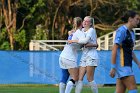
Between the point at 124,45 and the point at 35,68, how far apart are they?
1248cm

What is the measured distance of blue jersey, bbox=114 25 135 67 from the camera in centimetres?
952

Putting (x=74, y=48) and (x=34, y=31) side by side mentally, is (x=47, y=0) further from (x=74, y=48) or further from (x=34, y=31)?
(x=74, y=48)

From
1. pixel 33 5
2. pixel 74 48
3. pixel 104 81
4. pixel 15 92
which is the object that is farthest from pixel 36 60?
pixel 33 5

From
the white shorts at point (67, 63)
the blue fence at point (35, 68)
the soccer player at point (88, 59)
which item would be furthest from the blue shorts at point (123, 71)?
the blue fence at point (35, 68)

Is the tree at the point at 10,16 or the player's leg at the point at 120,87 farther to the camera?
the tree at the point at 10,16

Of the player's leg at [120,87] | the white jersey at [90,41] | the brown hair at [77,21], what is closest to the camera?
the player's leg at [120,87]

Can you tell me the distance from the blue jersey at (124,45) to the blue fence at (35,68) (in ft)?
39.4

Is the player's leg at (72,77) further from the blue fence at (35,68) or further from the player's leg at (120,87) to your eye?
the blue fence at (35,68)

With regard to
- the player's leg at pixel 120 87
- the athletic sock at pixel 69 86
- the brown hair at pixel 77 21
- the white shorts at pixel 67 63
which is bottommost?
the athletic sock at pixel 69 86

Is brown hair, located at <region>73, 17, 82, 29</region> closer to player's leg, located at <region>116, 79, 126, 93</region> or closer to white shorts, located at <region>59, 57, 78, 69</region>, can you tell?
white shorts, located at <region>59, 57, 78, 69</region>

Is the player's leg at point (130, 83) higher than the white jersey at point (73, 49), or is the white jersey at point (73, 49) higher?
the white jersey at point (73, 49)

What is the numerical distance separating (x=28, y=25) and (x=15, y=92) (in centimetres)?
1831

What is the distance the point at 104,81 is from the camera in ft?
71.4

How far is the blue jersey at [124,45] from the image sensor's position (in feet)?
31.2
